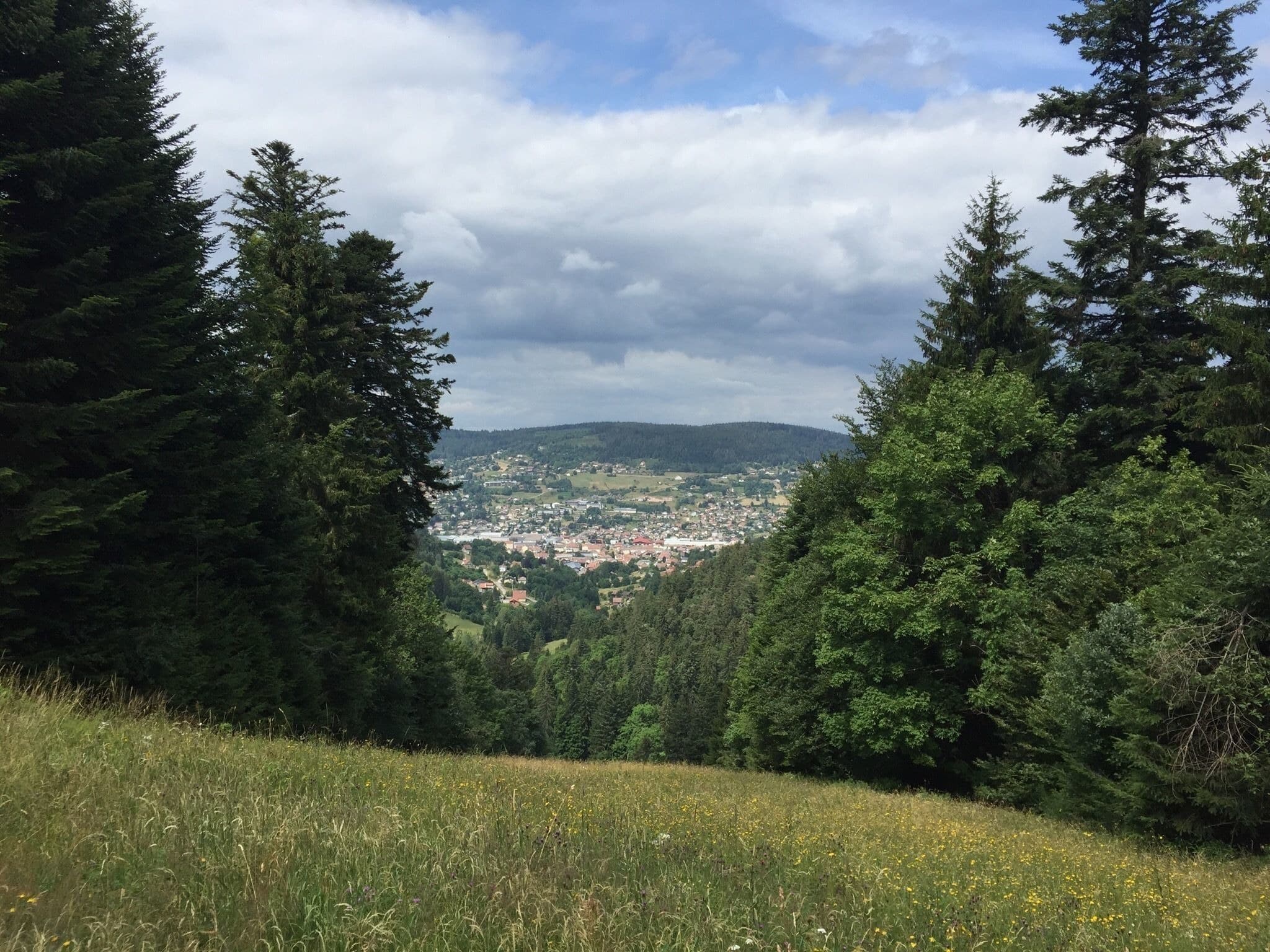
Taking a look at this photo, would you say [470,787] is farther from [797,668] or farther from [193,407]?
[797,668]

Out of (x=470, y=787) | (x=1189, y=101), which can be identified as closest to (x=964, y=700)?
(x=1189, y=101)

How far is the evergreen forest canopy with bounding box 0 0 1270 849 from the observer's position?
10.4 m

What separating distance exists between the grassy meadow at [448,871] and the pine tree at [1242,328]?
10.1 m

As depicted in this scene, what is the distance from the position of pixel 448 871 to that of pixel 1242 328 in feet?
58.6

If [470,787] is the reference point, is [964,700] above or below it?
below

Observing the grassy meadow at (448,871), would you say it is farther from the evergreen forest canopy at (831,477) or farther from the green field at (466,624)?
the green field at (466,624)

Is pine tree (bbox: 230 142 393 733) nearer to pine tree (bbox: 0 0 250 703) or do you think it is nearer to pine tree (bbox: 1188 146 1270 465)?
pine tree (bbox: 0 0 250 703)

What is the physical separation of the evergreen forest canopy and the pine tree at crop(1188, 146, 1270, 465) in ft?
0.25

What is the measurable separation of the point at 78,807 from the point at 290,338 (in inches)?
701

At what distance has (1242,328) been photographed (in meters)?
15.2

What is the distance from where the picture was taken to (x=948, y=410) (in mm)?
21984

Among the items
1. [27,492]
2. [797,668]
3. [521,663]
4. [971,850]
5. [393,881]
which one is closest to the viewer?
[393,881]

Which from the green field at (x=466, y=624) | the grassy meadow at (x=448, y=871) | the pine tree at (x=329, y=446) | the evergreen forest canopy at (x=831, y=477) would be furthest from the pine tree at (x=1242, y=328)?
the green field at (x=466, y=624)

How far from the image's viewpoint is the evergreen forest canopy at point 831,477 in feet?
34.1
